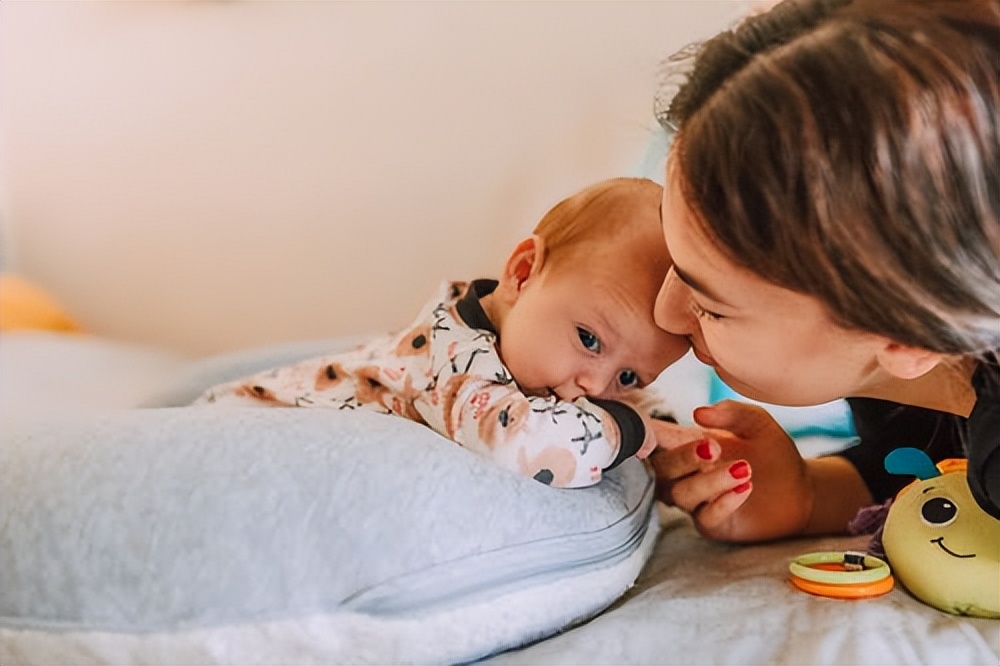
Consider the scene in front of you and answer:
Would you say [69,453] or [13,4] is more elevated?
[13,4]

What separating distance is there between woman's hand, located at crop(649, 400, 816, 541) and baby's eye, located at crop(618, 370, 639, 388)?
2.2 inches

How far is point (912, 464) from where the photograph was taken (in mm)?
662

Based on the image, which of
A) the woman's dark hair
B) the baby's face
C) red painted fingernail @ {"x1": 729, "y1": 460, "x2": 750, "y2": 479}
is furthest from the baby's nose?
the woman's dark hair

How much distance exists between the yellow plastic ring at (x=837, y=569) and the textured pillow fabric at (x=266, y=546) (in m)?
0.14

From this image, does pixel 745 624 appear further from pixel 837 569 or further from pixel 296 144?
pixel 296 144

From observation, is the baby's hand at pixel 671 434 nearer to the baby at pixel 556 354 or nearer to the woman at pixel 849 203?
the baby at pixel 556 354

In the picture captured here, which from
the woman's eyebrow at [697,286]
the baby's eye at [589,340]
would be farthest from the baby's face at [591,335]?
the woman's eyebrow at [697,286]

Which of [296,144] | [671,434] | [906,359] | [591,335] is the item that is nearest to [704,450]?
[671,434]

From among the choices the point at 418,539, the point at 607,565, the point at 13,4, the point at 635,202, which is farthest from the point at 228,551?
the point at 13,4

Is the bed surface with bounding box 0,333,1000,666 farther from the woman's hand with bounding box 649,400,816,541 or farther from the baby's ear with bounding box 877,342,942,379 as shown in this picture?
the baby's ear with bounding box 877,342,942,379

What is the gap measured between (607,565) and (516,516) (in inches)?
3.3

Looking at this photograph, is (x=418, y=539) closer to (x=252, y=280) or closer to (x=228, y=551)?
(x=228, y=551)

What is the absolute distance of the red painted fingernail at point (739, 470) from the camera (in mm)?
690

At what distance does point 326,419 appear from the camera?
587 millimetres
